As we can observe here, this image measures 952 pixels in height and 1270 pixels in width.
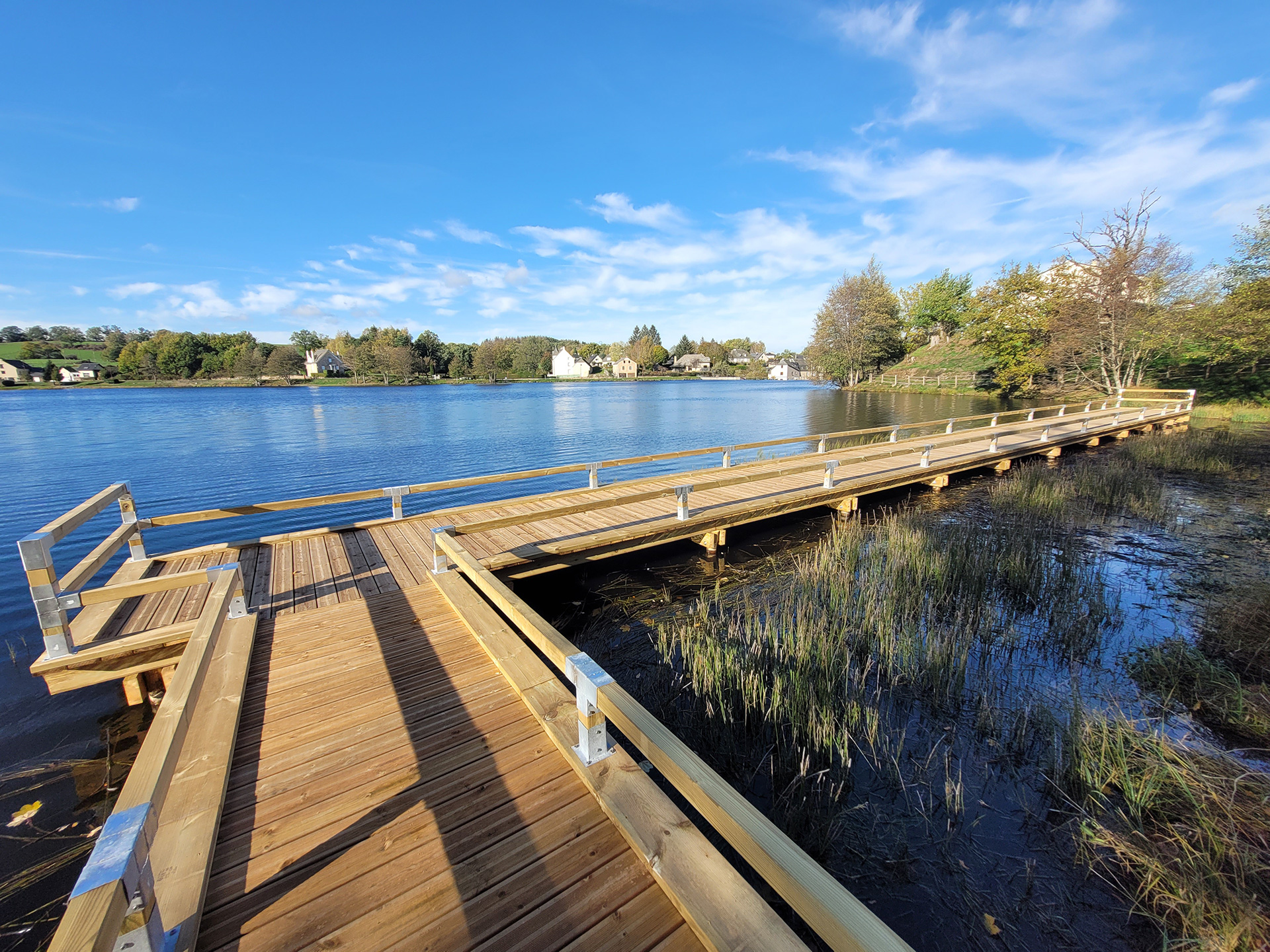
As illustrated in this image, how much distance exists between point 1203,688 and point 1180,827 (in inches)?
101

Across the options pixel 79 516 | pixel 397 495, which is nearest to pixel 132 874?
pixel 79 516

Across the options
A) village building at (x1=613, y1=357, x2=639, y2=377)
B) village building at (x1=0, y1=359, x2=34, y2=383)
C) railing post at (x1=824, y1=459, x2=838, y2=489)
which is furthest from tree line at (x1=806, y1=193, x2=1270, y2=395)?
village building at (x1=0, y1=359, x2=34, y2=383)

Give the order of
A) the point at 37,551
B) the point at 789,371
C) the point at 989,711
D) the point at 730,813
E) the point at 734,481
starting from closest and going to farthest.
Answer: the point at 730,813 → the point at 37,551 → the point at 989,711 → the point at 734,481 → the point at 789,371

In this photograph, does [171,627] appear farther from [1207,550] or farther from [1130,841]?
[1207,550]

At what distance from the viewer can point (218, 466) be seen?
1947 cm

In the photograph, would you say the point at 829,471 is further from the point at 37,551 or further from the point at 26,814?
the point at 26,814

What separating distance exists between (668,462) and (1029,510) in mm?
11312

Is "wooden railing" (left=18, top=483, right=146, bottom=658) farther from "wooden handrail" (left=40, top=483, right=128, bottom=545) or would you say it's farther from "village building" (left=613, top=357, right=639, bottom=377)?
"village building" (left=613, top=357, right=639, bottom=377)

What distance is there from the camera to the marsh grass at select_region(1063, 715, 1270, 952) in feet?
9.20

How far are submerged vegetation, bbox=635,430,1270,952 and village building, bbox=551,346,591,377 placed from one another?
11115 cm

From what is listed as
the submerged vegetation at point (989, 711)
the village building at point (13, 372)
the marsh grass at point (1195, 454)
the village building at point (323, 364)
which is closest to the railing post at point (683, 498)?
the submerged vegetation at point (989, 711)

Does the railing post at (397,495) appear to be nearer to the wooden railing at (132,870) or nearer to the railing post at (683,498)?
the railing post at (683,498)

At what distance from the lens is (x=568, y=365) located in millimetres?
115250

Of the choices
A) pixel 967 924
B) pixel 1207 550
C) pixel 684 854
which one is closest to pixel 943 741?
pixel 967 924
